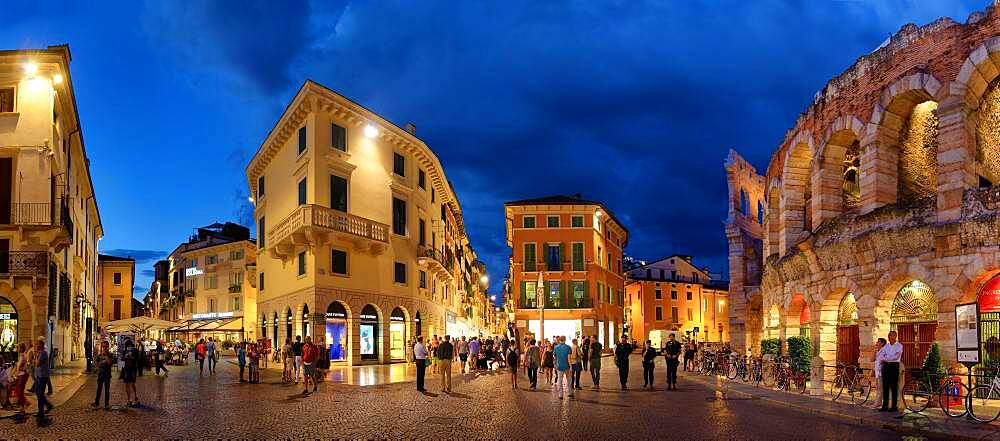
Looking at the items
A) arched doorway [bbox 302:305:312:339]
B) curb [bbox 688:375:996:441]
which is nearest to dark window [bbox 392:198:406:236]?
arched doorway [bbox 302:305:312:339]

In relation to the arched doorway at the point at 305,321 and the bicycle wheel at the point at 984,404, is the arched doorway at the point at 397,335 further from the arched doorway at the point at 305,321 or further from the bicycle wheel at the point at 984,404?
the bicycle wheel at the point at 984,404

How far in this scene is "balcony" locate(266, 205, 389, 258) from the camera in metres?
31.2

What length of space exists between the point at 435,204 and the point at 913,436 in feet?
118

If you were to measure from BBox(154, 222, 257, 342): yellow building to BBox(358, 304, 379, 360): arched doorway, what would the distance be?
31.8 m

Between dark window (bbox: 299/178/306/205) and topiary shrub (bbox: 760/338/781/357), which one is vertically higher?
dark window (bbox: 299/178/306/205)

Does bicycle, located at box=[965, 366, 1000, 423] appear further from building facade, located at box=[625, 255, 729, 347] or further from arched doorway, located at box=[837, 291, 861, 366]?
building facade, located at box=[625, 255, 729, 347]

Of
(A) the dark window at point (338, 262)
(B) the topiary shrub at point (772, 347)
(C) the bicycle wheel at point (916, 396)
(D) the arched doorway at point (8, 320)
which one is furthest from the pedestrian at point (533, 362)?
(D) the arched doorway at point (8, 320)

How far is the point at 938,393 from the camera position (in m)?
Answer: 14.4

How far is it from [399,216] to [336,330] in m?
6.72

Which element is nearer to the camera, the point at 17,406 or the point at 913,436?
the point at 913,436

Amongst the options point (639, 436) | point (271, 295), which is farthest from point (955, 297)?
point (271, 295)

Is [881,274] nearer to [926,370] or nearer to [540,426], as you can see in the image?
[926,370]

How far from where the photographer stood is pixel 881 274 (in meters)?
19.3

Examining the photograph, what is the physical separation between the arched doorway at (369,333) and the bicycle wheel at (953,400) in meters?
24.1
